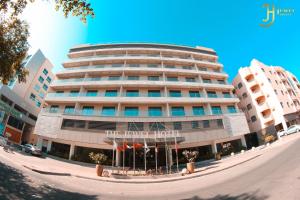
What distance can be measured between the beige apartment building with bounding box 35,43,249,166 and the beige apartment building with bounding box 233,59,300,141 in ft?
29.3

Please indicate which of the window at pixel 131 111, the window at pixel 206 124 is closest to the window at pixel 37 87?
the window at pixel 131 111

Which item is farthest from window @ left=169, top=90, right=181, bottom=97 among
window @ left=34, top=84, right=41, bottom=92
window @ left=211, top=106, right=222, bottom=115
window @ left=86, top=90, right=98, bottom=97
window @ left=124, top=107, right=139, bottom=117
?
window @ left=34, top=84, right=41, bottom=92

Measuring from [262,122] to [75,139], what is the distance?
125 feet

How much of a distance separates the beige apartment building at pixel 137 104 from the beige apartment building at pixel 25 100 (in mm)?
12793

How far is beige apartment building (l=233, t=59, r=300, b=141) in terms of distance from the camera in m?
34.3

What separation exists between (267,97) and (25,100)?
58.4 meters

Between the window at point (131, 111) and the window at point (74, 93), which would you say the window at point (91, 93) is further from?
the window at point (131, 111)

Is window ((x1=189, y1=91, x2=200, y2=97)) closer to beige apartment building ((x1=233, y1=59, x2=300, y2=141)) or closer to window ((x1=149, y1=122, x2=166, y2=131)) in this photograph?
window ((x1=149, y1=122, x2=166, y2=131))

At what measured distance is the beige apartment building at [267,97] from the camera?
34.3m

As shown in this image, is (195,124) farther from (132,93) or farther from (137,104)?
(132,93)

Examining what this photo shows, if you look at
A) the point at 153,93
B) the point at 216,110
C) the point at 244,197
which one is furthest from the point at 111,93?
the point at 244,197

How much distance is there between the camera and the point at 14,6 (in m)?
8.69

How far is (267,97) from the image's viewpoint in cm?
3694

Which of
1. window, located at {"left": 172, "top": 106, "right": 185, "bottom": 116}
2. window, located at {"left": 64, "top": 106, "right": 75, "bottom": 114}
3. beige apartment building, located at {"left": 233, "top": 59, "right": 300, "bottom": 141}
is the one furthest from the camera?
beige apartment building, located at {"left": 233, "top": 59, "right": 300, "bottom": 141}
